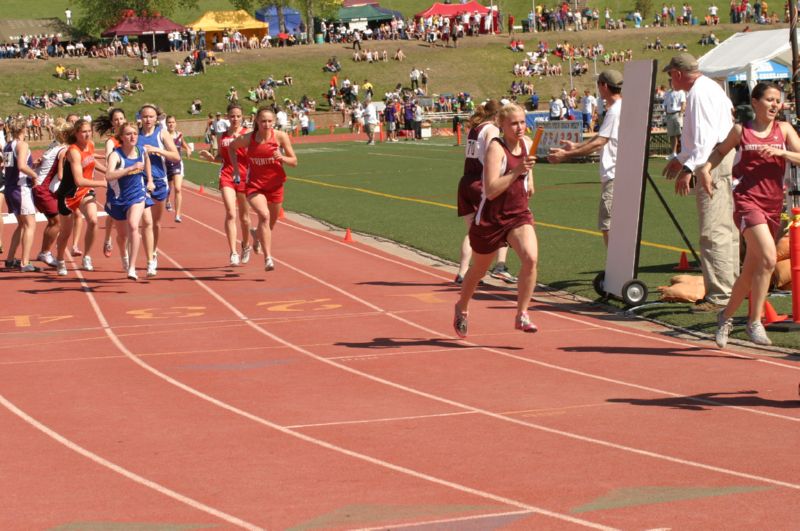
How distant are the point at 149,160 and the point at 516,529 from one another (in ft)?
37.0

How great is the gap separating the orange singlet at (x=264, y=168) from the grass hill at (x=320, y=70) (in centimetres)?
5352

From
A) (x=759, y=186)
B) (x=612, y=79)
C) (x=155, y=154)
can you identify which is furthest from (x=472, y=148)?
(x=155, y=154)

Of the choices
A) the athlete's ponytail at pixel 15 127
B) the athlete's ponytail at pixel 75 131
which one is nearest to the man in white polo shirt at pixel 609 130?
the athlete's ponytail at pixel 75 131

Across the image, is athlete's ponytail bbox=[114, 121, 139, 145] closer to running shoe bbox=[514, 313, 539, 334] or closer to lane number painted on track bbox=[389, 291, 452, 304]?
lane number painted on track bbox=[389, 291, 452, 304]

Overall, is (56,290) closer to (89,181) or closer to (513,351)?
(89,181)

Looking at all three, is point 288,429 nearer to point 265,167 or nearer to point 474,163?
point 474,163

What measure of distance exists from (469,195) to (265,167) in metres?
3.66

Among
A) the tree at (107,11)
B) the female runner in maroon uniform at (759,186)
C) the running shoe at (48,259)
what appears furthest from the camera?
the tree at (107,11)

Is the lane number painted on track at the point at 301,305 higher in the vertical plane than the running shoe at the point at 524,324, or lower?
lower

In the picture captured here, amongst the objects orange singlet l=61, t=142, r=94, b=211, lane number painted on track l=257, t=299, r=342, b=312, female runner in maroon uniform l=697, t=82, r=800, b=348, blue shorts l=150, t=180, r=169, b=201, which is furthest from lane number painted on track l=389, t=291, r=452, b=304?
orange singlet l=61, t=142, r=94, b=211

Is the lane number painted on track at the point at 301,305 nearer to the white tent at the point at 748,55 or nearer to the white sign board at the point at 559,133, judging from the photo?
the white sign board at the point at 559,133

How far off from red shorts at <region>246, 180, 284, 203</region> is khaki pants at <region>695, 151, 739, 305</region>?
5.76 meters

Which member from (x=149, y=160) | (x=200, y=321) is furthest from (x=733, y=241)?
(x=149, y=160)

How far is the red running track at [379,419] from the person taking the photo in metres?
6.44
